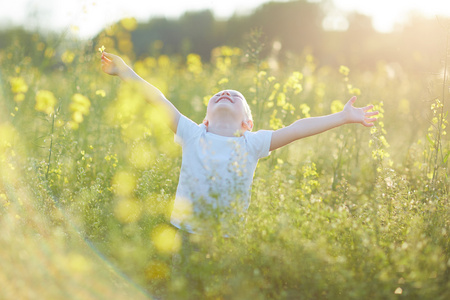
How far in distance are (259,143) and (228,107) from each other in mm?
293

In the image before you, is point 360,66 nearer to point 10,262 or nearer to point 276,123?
point 276,123

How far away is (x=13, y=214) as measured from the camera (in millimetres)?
2879

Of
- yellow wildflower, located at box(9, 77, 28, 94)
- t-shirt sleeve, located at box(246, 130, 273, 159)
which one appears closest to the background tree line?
yellow wildflower, located at box(9, 77, 28, 94)

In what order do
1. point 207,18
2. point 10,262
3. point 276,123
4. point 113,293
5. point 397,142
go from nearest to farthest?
1. point 10,262
2. point 113,293
3. point 276,123
4. point 397,142
5. point 207,18

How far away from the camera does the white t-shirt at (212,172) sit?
2457mm

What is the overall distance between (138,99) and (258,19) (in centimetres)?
1620

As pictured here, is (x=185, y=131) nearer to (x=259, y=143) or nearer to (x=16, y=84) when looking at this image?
(x=259, y=143)

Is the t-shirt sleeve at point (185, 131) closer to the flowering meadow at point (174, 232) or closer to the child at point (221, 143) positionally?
the child at point (221, 143)

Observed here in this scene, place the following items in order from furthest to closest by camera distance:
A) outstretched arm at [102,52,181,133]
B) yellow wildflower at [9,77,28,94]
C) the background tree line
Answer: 1. the background tree line
2. yellow wildflower at [9,77,28,94]
3. outstretched arm at [102,52,181,133]

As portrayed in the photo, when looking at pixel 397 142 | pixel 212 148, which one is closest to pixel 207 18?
pixel 397 142

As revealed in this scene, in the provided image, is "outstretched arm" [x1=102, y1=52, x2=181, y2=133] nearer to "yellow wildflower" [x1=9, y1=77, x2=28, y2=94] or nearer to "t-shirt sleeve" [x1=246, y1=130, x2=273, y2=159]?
"t-shirt sleeve" [x1=246, y1=130, x2=273, y2=159]

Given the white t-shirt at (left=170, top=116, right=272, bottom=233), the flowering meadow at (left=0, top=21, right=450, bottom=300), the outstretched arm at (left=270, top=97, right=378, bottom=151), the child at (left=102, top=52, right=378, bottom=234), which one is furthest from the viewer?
the outstretched arm at (left=270, top=97, right=378, bottom=151)

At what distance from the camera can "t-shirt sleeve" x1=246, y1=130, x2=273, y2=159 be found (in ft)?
9.22

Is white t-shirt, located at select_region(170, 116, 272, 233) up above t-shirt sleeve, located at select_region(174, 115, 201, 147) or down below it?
below
